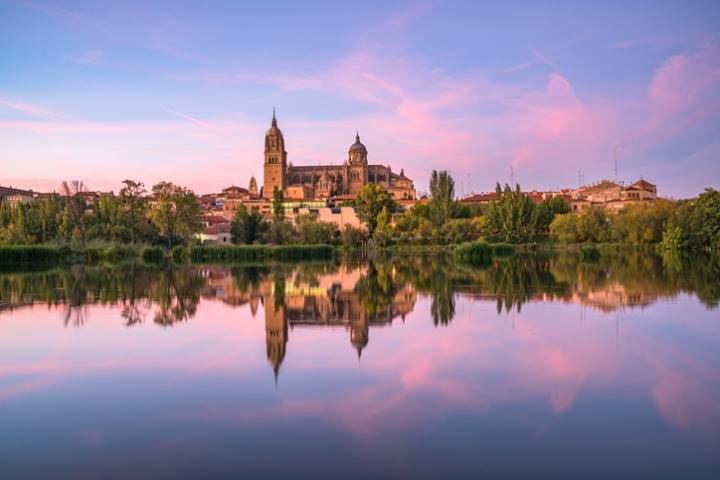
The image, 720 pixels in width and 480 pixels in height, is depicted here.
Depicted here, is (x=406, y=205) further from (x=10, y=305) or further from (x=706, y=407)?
(x=706, y=407)

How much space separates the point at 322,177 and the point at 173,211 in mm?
71983

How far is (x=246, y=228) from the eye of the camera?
5794 cm

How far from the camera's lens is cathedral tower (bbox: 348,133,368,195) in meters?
127

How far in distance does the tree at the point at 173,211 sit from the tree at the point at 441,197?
2304cm

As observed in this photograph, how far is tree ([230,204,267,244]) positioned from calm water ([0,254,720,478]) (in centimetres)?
4257

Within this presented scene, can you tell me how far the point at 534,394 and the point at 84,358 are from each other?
6186mm

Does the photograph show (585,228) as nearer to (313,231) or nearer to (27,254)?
(313,231)

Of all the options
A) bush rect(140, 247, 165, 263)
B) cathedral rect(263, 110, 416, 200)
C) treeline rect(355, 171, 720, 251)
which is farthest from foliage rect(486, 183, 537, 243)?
cathedral rect(263, 110, 416, 200)

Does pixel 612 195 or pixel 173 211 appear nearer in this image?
pixel 173 211

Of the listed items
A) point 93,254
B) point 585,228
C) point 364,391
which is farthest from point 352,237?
point 364,391

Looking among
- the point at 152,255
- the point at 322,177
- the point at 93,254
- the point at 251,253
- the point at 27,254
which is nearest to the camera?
the point at 27,254

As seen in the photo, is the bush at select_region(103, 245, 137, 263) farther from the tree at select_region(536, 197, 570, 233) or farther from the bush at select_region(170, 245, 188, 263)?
the tree at select_region(536, 197, 570, 233)

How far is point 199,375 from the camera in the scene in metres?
8.36

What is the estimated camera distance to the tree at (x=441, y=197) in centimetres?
6550
